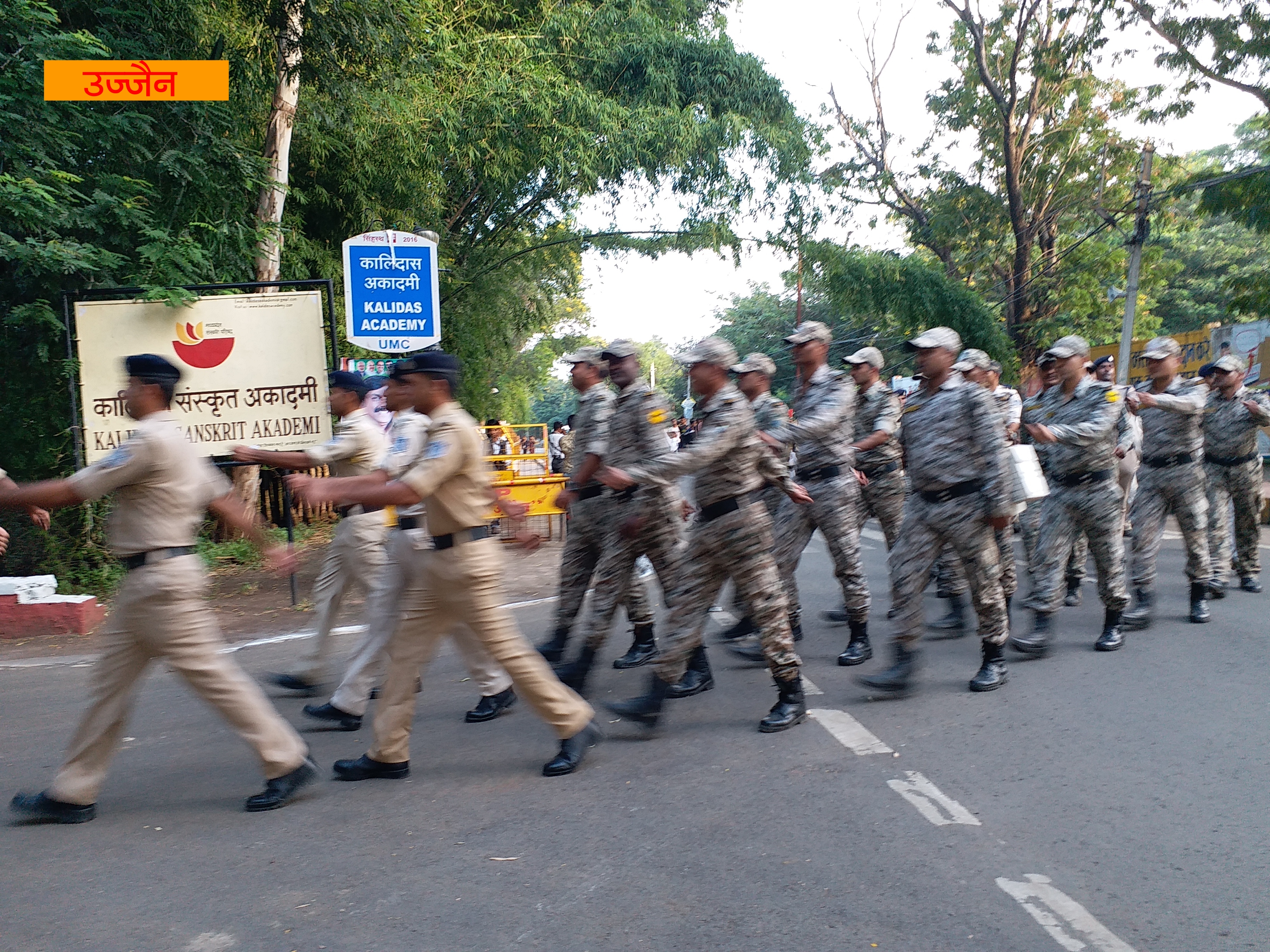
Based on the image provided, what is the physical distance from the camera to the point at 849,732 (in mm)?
5051

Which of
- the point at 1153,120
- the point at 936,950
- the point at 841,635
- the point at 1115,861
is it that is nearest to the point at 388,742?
the point at 936,950

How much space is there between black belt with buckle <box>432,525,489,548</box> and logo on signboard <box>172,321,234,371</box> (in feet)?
18.4

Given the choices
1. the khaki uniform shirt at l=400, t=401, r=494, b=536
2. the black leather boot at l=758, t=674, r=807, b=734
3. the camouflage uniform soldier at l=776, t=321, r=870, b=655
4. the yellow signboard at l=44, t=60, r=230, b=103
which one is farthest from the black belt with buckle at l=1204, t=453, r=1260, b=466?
the yellow signboard at l=44, t=60, r=230, b=103

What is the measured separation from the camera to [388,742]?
4.49m

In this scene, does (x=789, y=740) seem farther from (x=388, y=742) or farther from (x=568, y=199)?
(x=568, y=199)

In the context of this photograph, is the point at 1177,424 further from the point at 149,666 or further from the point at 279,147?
the point at 279,147

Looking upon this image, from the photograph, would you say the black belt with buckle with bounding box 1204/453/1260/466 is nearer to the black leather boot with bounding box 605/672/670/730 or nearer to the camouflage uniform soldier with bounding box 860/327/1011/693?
the camouflage uniform soldier with bounding box 860/327/1011/693

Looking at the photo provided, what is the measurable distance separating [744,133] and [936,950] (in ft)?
51.2

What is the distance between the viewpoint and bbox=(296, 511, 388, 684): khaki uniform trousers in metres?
5.67

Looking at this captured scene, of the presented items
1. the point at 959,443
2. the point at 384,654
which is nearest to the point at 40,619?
the point at 384,654

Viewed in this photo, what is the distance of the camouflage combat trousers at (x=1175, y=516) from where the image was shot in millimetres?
7344

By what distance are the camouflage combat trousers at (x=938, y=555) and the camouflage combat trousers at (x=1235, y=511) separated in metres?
3.48

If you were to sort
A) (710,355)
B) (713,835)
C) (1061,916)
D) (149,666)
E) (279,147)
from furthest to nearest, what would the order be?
(279,147), (710,355), (149,666), (713,835), (1061,916)

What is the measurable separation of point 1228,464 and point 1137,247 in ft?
41.8
